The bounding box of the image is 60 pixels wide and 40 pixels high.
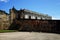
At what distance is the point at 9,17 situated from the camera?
1565 inches

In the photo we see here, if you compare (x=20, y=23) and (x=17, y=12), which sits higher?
(x=17, y=12)

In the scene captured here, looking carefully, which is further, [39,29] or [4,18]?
[4,18]

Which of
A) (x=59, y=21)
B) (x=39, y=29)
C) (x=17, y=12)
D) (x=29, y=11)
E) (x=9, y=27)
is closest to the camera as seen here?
(x=59, y=21)

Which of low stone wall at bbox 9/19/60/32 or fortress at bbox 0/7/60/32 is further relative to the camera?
fortress at bbox 0/7/60/32

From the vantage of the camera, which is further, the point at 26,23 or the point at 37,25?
the point at 26,23

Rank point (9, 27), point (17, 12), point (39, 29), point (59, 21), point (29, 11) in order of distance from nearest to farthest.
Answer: point (59, 21) → point (39, 29) → point (9, 27) → point (17, 12) → point (29, 11)

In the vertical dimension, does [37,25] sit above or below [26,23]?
below

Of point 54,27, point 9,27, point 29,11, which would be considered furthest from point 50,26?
point 29,11

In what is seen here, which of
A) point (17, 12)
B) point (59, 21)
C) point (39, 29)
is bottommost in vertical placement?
point (39, 29)

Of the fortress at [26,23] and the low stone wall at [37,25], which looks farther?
the fortress at [26,23]

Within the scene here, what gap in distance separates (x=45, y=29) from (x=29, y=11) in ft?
47.4

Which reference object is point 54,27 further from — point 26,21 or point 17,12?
point 17,12

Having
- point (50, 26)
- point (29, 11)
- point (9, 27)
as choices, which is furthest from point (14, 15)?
point (50, 26)

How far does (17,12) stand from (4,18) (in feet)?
19.2
